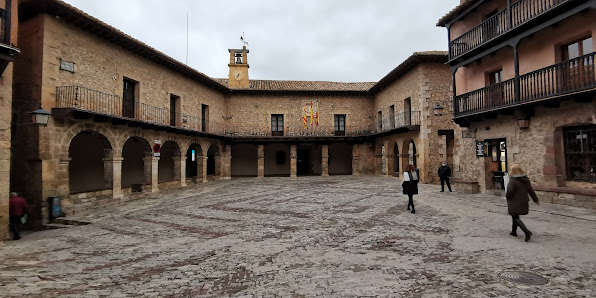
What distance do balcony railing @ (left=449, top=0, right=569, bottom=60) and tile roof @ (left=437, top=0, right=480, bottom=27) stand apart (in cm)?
101

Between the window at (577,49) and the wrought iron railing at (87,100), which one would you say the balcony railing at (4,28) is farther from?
the window at (577,49)

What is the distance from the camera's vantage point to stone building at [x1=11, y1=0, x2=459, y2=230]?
31.0ft

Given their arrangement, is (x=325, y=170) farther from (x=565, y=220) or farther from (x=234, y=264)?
(x=234, y=264)

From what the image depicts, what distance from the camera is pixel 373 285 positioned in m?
3.61

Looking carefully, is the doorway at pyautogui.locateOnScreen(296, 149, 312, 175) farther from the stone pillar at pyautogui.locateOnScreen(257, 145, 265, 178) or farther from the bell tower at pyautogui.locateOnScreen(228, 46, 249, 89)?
the bell tower at pyautogui.locateOnScreen(228, 46, 249, 89)

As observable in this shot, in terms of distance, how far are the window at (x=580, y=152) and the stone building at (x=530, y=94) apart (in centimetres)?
2

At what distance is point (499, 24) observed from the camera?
10703mm

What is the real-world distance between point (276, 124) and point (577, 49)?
18797 millimetres

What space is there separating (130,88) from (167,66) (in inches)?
117

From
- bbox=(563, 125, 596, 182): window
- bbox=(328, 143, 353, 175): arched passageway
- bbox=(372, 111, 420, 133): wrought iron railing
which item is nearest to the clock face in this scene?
bbox=(328, 143, 353, 175): arched passageway

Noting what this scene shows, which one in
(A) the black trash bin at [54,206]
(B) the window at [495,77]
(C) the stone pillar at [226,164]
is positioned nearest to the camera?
(A) the black trash bin at [54,206]

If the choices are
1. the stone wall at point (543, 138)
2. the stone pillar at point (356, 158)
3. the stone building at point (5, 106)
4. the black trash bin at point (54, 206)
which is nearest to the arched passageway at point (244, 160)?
the stone pillar at point (356, 158)

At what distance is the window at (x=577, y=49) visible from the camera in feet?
27.1

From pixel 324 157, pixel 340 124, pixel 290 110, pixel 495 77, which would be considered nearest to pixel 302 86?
pixel 290 110
